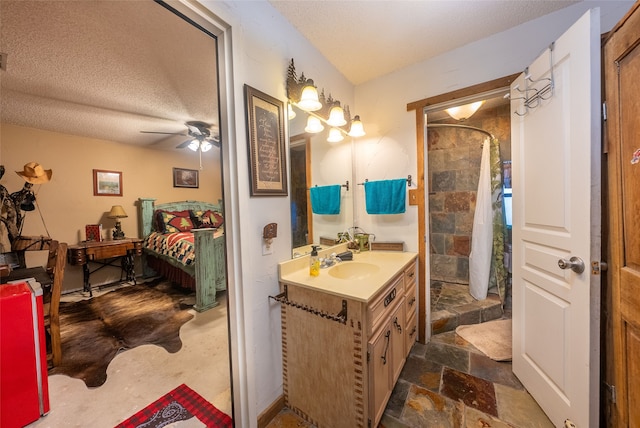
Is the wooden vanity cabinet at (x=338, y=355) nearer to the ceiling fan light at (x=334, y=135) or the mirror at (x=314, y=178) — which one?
the mirror at (x=314, y=178)

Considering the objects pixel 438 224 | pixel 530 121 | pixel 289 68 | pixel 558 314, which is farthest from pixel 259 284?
pixel 438 224

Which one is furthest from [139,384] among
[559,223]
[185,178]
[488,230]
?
[185,178]

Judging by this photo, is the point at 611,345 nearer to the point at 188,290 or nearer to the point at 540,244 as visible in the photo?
the point at 540,244

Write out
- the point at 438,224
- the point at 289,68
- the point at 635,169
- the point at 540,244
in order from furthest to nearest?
the point at 438,224
the point at 289,68
the point at 540,244
the point at 635,169

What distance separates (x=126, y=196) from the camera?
12.9ft

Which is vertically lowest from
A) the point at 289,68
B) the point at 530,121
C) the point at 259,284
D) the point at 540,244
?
the point at 259,284

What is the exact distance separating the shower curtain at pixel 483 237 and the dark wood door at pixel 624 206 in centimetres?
167

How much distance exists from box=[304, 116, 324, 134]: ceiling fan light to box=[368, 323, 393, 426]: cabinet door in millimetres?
1498

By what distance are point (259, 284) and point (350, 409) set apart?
781mm

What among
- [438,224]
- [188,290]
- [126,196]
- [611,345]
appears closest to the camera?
[611,345]

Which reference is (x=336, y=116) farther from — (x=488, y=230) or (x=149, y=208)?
(x=149, y=208)

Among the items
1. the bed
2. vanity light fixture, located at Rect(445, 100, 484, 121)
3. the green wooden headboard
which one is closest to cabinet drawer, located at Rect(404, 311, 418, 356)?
the bed

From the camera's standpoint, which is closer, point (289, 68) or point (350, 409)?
point (350, 409)

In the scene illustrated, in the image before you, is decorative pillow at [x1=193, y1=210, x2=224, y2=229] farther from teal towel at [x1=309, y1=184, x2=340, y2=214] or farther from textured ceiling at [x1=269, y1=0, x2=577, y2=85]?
textured ceiling at [x1=269, y1=0, x2=577, y2=85]
